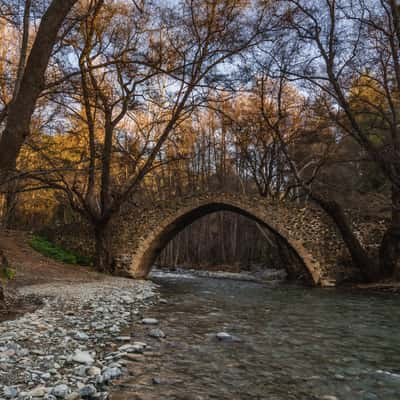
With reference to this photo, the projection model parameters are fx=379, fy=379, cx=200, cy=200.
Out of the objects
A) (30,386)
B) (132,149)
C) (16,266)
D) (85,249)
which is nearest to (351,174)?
(132,149)

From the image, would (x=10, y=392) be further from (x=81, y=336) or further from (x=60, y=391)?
(x=81, y=336)

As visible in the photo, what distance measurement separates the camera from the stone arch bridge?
1188cm

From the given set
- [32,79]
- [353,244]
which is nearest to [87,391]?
[32,79]

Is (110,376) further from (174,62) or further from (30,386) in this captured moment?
(174,62)

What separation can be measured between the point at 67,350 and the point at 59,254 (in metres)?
10.8

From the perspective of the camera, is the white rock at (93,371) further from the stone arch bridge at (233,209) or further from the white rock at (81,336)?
the stone arch bridge at (233,209)

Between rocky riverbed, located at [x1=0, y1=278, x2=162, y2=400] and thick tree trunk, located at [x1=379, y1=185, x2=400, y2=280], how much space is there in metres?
7.91

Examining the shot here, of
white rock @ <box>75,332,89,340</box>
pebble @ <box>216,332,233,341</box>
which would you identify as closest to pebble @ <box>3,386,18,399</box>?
white rock @ <box>75,332,89,340</box>

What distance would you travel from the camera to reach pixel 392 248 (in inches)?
419

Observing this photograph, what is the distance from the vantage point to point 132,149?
1325 cm

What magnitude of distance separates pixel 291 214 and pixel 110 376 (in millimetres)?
10067

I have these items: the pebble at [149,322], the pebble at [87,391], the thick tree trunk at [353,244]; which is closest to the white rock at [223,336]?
the pebble at [149,322]

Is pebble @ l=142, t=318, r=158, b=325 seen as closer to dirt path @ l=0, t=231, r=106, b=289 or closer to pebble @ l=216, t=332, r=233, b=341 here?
pebble @ l=216, t=332, r=233, b=341

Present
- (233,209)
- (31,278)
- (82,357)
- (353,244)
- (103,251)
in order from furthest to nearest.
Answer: (233,209) → (103,251) → (353,244) → (31,278) → (82,357)
